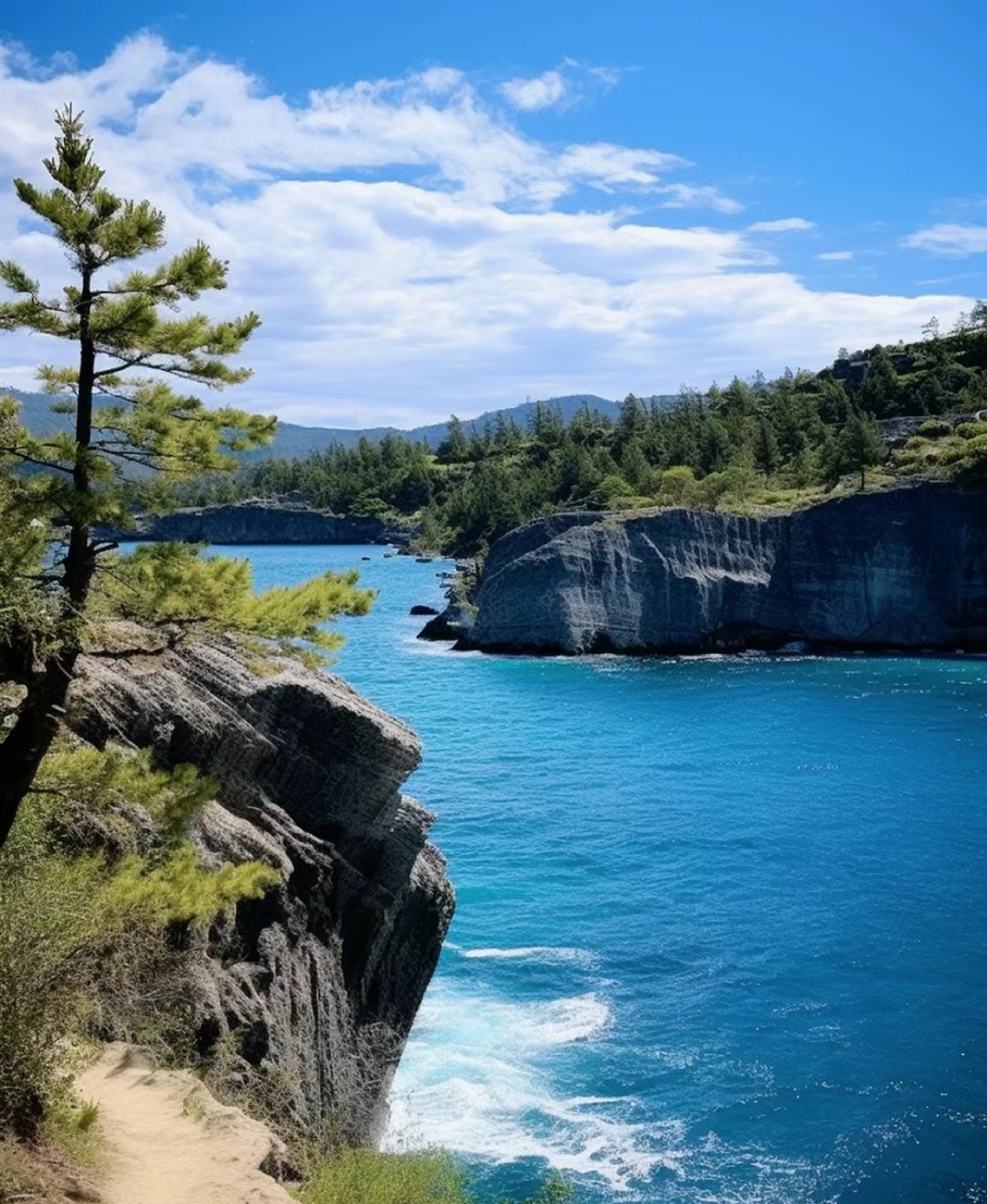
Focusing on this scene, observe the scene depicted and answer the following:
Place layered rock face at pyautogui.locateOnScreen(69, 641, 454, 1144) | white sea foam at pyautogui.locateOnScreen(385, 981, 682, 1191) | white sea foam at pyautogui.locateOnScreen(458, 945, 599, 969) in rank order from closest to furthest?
layered rock face at pyautogui.locateOnScreen(69, 641, 454, 1144), white sea foam at pyautogui.locateOnScreen(385, 981, 682, 1191), white sea foam at pyautogui.locateOnScreen(458, 945, 599, 969)

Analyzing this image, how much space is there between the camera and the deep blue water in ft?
75.6

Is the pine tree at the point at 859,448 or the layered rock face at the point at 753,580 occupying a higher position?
the pine tree at the point at 859,448

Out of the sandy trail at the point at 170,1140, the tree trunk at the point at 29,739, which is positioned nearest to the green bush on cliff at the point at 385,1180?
A: the sandy trail at the point at 170,1140

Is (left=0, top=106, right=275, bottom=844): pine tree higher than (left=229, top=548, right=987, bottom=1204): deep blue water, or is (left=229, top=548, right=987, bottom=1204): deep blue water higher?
(left=0, top=106, right=275, bottom=844): pine tree

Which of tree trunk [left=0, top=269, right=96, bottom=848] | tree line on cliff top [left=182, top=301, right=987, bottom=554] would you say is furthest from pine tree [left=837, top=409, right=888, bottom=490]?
tree trunk [left=0, top=269, right=96, bottom=848]

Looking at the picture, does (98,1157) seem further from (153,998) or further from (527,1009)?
(527,1009)

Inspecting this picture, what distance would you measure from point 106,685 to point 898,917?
25777 millimetres

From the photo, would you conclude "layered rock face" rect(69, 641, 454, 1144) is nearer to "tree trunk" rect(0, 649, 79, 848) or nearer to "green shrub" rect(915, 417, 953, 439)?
"tree trunk" rect(0, 649, 79, 848)

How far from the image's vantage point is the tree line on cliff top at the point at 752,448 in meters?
92.4

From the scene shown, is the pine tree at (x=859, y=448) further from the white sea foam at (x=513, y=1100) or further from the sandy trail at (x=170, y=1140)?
the sandy trail at (x=170, y=1140)

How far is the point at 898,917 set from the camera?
33.3 metres

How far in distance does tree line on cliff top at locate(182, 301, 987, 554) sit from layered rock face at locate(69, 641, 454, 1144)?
71.4 meters

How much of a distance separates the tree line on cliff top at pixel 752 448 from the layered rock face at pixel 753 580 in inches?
248

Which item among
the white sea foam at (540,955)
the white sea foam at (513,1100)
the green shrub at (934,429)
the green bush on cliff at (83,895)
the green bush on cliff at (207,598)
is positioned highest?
the green shrub at (934,429)
